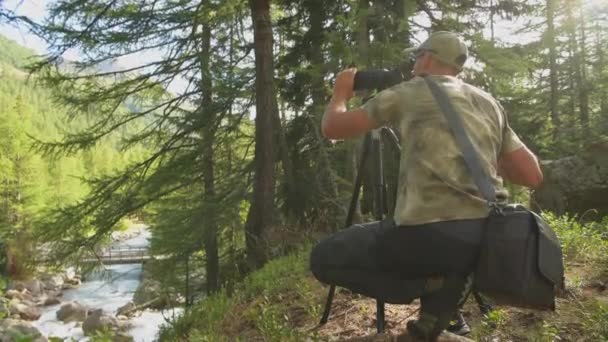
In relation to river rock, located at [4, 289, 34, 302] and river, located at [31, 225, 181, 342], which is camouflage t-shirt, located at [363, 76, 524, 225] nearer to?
river, located at [31, 225, 181, 342]

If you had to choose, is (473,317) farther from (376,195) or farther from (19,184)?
(19,184)

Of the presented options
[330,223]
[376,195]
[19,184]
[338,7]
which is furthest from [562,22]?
[19,184]

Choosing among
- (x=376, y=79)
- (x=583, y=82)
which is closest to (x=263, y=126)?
(x=376, y=79)

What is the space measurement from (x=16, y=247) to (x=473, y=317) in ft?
88.5

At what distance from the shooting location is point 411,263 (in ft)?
6.93

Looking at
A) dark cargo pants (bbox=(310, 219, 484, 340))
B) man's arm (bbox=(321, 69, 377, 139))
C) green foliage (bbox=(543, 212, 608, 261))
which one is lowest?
green foliage (bbox=(543, 212, 608, 261))

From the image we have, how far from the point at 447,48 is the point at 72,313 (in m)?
23.0

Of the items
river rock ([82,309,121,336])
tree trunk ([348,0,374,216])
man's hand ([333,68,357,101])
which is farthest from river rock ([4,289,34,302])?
man's hand ([333,68,357,101])

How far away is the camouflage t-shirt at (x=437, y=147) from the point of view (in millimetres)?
2027

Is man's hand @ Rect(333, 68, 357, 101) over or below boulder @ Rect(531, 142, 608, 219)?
over

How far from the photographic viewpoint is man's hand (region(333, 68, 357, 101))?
7.89 ft

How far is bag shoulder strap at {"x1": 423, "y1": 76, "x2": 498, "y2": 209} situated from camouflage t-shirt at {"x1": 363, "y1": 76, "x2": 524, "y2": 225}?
24 mm

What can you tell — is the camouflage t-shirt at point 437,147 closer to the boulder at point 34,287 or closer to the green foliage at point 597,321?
the green foliage at point 597,321

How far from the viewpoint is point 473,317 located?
10.3 ft
